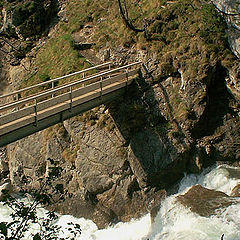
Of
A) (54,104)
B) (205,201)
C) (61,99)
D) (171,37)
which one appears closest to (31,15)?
(171,37)

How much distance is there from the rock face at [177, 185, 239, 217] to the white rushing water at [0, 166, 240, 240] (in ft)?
0.68

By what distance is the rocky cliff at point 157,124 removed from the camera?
15102 mm

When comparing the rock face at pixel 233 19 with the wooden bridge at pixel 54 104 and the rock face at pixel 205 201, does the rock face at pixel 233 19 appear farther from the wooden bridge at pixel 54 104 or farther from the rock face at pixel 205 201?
the rock face at pixel 205 201

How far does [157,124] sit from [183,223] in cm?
489

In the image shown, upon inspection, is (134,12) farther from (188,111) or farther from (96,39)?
(188,111)

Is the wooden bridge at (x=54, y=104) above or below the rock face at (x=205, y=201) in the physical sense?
above

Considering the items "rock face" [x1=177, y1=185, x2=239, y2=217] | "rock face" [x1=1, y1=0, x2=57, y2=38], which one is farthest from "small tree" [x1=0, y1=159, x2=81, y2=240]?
"rock face" [x1=1, y1=0, x2=57, y2=38]

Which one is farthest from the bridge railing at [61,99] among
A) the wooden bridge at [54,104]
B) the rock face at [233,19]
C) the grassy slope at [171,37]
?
the rock face at [233,19]

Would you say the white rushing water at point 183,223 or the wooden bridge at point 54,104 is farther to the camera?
the wooden bridge at point 54,104

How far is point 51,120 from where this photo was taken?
13.1m

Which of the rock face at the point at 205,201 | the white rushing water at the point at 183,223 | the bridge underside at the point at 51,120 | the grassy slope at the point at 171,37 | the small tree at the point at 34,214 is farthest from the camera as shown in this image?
the grassy slope at the point at 171,37

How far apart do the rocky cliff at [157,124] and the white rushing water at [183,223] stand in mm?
463

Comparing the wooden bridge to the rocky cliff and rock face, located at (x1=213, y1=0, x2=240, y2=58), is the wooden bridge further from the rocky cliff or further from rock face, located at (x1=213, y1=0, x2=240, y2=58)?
rock face, located at (x1=213, y1=0, x2=240, y2=58)

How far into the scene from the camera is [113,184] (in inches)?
634
